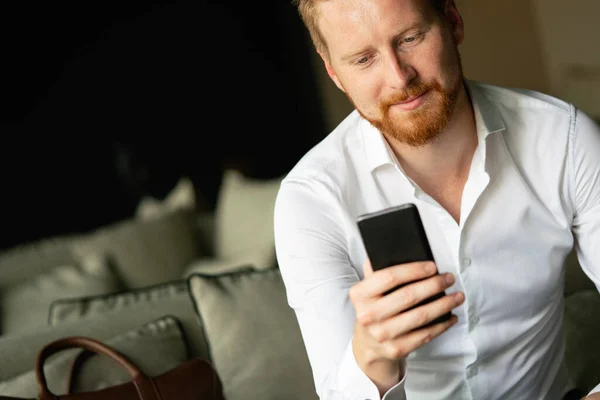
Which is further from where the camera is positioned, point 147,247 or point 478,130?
point 147,247

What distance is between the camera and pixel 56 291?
2.46 m

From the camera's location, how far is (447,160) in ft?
4.18

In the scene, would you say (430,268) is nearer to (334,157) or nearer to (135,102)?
(334,157)

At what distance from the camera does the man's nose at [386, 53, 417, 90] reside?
3.67 feet

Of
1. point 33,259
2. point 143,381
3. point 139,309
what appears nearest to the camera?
point 143,381

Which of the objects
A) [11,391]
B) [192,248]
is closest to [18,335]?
[11,391]

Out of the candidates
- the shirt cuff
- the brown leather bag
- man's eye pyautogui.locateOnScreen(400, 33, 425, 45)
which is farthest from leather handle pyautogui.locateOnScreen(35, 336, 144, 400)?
man's eye pyautogui.locateOnScreen(400, 33, 425, 45)

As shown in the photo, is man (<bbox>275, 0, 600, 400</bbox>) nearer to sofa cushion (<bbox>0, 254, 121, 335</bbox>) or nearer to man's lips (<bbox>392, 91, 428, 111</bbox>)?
man's lips (<bbox>392, 91, 428, 111</bbox>)

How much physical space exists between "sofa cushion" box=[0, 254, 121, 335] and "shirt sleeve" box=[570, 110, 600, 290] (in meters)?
1.66

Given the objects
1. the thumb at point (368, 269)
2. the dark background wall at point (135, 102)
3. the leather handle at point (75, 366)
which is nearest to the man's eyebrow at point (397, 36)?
the thumb at point (368, 269)

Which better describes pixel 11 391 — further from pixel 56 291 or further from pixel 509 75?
pixel 509 75

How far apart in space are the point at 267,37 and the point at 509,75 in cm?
153

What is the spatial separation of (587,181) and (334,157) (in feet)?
1.36

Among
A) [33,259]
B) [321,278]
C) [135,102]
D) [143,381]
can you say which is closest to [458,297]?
[321,278]
